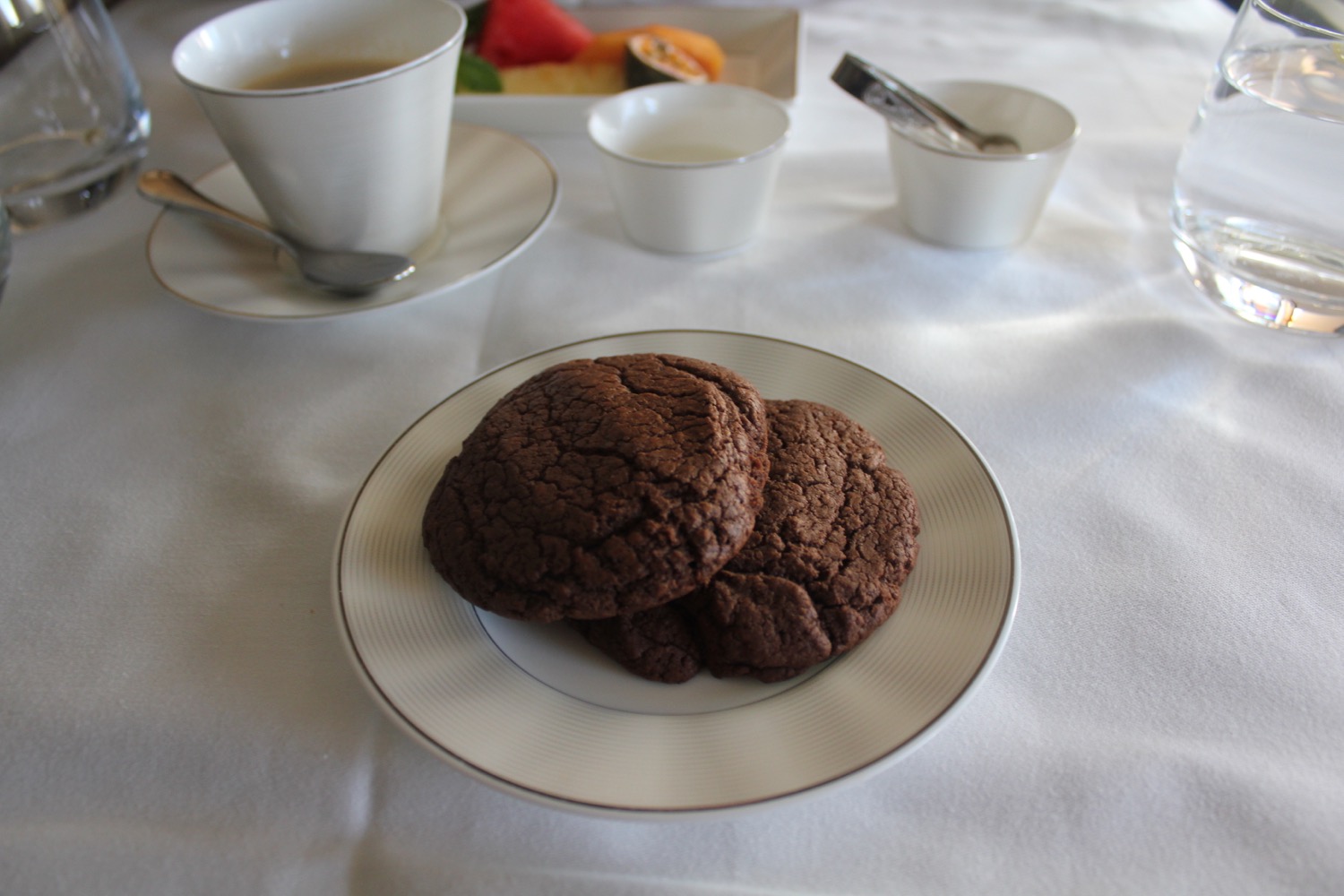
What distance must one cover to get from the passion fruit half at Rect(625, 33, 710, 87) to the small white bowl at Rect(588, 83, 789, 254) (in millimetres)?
150

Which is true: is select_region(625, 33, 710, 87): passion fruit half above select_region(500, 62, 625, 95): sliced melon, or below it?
above

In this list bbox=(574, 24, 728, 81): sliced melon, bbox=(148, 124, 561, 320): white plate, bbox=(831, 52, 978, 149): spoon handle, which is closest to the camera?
bbox=(148, 124, 561, 320): white plate

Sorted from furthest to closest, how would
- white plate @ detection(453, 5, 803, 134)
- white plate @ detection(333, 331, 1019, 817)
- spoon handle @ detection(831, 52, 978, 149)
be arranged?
white plate @ detection(453, 5, 803, 134), spoon handle @ detection(831, 52, 978, 149), white plate @ detection(333, 331, 1019, 817)

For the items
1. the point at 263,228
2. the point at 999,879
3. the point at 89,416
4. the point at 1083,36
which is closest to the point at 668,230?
the point at 263,228

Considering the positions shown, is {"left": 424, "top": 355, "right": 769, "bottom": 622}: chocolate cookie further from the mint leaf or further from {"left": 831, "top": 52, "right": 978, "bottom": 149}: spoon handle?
the mint leaf

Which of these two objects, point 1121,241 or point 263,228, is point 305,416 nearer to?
point 263,228

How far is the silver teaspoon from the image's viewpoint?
3.55 ft

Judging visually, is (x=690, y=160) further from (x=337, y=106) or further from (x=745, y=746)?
(x=745, y=746)

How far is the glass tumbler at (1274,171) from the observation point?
0.95 meters

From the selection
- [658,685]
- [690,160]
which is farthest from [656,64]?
[658,685]

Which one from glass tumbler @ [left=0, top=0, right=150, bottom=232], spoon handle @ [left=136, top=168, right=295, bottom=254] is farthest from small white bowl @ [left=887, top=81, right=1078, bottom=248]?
glass tumbler @ [left=0, top=0, right=150, bottom=232]

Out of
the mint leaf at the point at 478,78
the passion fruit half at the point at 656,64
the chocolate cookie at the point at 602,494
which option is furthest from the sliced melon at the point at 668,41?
the chocolate cookie at the point at 602,494

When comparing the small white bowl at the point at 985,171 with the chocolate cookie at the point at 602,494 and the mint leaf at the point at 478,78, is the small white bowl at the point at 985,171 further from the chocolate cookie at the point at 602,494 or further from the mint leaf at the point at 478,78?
the mint leaf at the point at 478,78

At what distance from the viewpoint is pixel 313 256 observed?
1.12 meters
